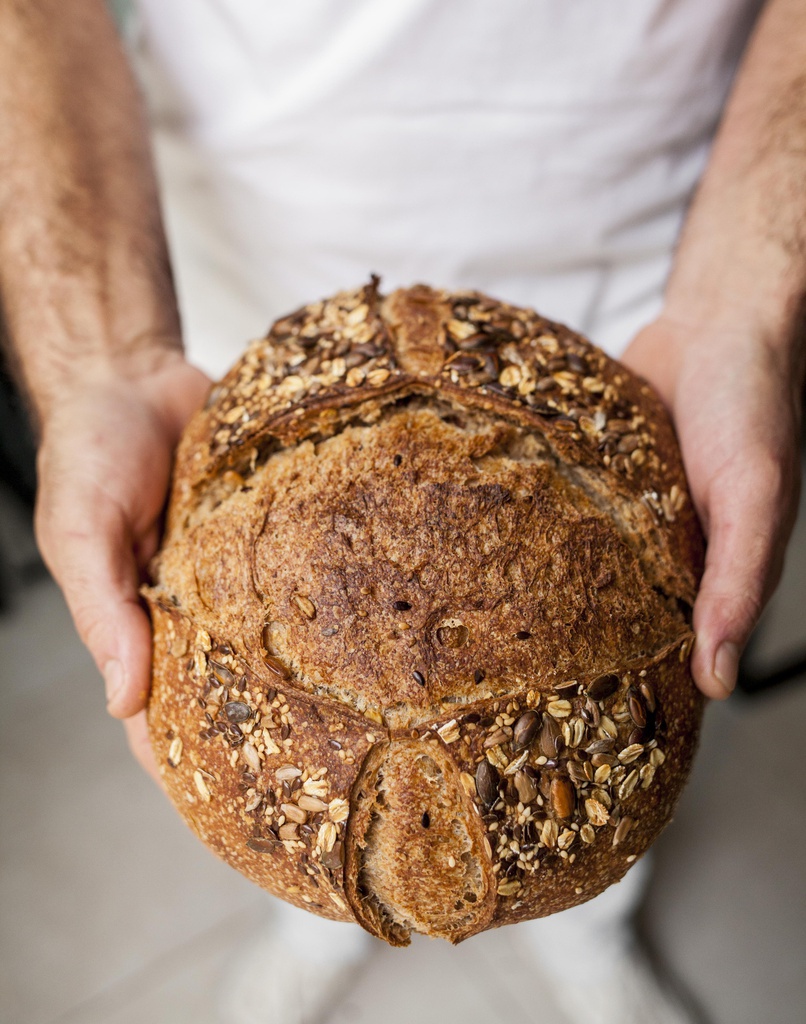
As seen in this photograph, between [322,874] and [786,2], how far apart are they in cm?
164

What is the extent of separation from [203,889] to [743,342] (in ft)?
7.36

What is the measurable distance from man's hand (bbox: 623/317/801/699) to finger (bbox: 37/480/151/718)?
2.55ft

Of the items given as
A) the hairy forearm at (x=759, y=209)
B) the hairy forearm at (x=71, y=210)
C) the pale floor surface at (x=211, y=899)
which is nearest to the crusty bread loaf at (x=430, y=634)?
the hairy forearm at (x=759, y=209)

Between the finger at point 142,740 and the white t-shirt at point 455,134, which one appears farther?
the white t-shirt at point 455,134

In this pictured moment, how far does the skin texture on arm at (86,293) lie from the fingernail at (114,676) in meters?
0.05

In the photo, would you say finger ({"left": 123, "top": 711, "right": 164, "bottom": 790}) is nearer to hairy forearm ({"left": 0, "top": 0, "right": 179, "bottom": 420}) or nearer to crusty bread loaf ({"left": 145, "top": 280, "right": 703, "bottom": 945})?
crusty bread loaf ({"left": 145, "top": 280, "right": 703, "bottom": 945})

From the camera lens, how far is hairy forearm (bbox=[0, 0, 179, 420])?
1.60 meters

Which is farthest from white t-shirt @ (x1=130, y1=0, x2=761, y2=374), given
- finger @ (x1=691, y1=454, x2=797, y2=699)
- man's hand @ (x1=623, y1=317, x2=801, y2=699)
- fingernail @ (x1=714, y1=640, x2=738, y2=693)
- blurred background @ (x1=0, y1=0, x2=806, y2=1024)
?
blurred background @ (x1=0, y1=0, x2=806, y2=1024)

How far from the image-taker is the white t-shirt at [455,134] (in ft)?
5.18

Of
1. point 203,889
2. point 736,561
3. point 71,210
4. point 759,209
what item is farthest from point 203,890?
point 759,209

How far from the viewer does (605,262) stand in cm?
184

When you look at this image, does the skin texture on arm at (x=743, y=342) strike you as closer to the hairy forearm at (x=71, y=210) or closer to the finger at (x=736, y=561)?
the finger at (x=736, y=561)

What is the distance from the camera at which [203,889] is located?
8.83ft

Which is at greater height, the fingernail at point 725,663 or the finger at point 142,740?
the fingernail at point 725,663
